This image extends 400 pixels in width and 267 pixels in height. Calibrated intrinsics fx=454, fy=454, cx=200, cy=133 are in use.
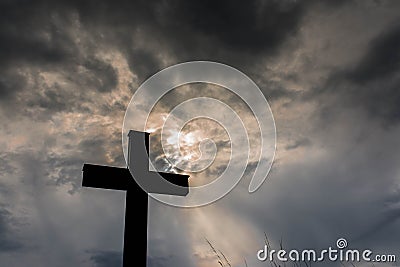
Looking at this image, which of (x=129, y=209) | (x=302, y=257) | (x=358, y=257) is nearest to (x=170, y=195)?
(x=129, y=209)

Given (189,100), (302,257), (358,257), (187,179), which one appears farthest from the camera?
(189,100)

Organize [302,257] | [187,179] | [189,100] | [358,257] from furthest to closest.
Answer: [189,100] → [187,179] → [358,257] → [302,257]

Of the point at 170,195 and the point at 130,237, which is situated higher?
the point at 170,195

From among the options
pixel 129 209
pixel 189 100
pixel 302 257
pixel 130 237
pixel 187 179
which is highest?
pixel 189 100

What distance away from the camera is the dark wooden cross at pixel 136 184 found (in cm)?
560

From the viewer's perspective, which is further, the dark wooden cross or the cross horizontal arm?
the cross horizontal arm

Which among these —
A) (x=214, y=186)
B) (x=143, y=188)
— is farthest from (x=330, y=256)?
(x=143, y=188)

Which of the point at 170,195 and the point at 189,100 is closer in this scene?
the point at 170,195

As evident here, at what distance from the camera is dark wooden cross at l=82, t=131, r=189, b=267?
5598 millimetres

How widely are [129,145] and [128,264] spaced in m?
1.61

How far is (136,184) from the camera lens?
6.04m

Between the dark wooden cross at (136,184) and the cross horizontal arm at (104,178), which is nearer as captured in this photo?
the dark wooden cross at (136,184)

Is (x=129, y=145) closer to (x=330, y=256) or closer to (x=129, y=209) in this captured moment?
(x=129, y=209)

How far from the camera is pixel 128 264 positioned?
5.49 metres
